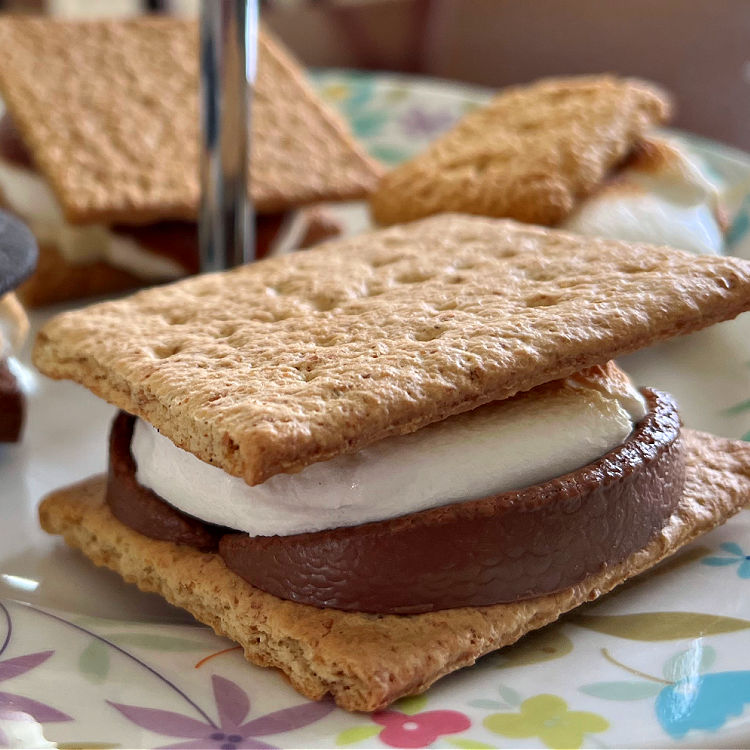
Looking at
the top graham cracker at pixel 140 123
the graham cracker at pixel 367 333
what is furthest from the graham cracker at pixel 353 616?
the top graham cracker at pixel 140 123

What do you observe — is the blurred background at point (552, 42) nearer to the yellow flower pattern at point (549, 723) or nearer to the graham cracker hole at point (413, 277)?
the graham cracker hole at point (413, 277)

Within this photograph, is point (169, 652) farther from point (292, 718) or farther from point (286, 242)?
point (286, 242)

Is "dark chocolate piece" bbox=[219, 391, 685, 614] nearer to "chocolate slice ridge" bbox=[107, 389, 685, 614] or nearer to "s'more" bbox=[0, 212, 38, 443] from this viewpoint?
"chocolate slice ridge" bbox=[107, 389, 685, 614]

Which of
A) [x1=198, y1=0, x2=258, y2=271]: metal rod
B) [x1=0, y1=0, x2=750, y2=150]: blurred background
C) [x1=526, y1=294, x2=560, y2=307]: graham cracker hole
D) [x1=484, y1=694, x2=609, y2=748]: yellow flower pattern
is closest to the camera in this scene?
[x1=484, y1=694, x2=609, y2=748]: yellow flower pattern

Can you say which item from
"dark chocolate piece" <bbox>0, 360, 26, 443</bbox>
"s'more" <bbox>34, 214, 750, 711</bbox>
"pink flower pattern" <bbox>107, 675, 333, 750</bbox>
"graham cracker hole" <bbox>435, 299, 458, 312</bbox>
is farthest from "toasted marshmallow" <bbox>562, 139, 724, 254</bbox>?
"pink flower pattern" <bbox>107, 675, 333, 750</bbox>

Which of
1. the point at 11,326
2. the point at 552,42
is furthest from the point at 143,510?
the point at 552,42

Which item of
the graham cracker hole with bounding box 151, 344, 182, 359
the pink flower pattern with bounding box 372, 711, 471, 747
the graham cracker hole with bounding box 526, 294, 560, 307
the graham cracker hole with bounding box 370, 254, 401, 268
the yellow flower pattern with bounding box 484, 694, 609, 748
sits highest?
the graham cracker hole with bounding box 526, 294, 560, 307

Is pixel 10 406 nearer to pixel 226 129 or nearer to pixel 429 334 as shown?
pixel 226 129

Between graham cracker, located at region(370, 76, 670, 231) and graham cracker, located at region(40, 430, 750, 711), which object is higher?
graham cracker, located at region(370, 76, 670, 231)

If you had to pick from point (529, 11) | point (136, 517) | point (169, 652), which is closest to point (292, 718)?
point (169, 652)
